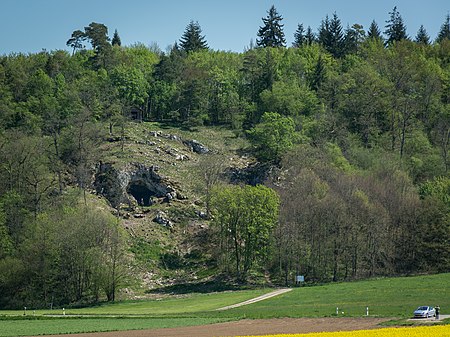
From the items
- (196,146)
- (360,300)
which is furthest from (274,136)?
(360,300)

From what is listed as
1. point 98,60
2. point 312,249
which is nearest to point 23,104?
point 98,60

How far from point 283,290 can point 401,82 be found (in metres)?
71.2

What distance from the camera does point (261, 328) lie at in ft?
187

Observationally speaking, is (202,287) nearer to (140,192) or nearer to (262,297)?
(262,297)

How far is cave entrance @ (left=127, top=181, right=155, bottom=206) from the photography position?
117m

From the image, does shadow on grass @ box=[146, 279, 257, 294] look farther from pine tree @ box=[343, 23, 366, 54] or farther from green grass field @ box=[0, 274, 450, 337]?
pine tree @ box=[343, 23, 366, 54]

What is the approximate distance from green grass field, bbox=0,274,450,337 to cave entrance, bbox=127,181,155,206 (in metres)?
29.5

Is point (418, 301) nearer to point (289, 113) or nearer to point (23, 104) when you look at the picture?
point (289, 113)

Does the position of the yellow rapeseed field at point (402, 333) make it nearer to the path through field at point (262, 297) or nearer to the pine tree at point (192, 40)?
the path through field at point (262, 297)

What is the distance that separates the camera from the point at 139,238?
108 meters

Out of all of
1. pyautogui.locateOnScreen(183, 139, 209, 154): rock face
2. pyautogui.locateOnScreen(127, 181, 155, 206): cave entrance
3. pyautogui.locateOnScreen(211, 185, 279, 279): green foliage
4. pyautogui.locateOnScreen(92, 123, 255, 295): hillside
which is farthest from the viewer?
pyautogui.locateOnScreen(183, 139, 209, 154): rock face

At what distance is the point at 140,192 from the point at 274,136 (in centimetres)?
2329

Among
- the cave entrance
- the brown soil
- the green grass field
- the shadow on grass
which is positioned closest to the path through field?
the green grass field

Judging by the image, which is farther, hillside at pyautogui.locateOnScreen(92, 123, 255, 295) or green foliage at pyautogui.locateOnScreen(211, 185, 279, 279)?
hillside at pyautogui.locateOnScreen(92, 123, 255, 295)
